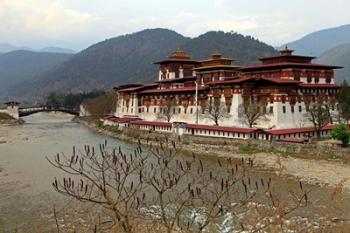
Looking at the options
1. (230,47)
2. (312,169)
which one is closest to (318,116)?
(312,169)

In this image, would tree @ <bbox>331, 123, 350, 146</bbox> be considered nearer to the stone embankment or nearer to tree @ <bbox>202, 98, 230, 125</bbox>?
the stone embankment

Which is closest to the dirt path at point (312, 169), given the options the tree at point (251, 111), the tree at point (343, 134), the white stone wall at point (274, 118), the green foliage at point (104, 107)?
the tree at point (343, 134)

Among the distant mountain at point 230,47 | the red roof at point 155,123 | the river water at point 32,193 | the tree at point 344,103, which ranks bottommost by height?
the river water at point 32,193

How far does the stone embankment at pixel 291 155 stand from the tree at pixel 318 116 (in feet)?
21.9

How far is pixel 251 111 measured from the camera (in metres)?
48.3

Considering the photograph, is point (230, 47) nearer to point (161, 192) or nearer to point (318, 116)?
point (318, 116)

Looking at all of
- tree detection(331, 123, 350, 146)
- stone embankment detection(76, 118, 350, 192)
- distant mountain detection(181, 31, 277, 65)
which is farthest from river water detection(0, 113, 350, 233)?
distant mountain detection(181, 31, 277, 65)

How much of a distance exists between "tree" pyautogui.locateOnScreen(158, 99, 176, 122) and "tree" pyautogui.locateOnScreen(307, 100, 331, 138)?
730 inches

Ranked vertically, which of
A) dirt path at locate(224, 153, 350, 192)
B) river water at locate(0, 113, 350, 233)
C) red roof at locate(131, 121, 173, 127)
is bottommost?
river water at locate(0, 113, 350, 233)

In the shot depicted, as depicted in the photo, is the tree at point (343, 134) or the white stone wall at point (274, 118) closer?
the tree at point (343, 134)

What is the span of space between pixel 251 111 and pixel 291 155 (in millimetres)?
10981

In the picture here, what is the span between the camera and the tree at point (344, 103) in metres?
48.2

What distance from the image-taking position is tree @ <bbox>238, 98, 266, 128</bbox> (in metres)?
48.2

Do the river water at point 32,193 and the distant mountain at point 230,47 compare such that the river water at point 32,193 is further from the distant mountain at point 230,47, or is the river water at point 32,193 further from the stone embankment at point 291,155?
the distant mountain at point 230,47
